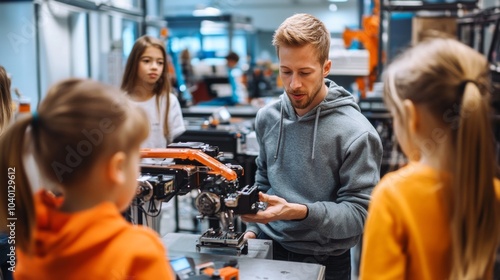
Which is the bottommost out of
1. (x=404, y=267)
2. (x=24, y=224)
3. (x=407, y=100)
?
(x=404, y=267)

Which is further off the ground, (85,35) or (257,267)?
(85,35)

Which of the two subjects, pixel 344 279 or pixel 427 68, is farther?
pixel 344 279

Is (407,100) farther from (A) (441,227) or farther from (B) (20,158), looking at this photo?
(B) (20,158)

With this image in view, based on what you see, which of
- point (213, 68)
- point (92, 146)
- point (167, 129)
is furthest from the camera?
point (213, 68)

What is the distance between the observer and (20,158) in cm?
103

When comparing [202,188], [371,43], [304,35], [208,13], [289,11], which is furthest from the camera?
[289,11]

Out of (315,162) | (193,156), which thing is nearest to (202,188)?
(193,156)

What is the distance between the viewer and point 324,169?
1.75 m

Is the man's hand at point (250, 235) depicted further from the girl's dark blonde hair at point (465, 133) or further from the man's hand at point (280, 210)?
the girl's dark blonde hair at point (465, 133)

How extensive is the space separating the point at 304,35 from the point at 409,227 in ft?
2.85

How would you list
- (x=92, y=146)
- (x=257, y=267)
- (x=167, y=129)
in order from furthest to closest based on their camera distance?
(x=167, y=129) → (x=257, y=267) → (x=92, y=146)

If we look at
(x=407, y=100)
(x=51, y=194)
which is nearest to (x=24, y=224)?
(x=51, y=194)

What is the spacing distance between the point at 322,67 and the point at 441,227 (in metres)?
0.86

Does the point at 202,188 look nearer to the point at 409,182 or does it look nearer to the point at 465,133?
the point at 409,182
